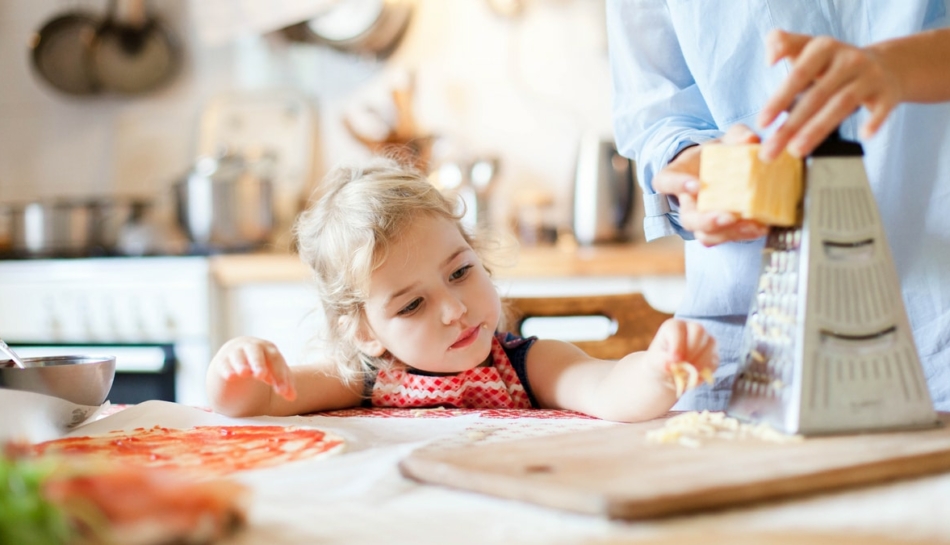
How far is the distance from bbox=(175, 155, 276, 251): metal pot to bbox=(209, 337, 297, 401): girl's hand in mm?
2021

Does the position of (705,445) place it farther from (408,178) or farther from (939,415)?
(408,178)

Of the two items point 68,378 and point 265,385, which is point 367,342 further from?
point 68,378

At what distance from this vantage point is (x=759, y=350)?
901mm

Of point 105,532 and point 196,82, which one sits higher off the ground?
point 196,82

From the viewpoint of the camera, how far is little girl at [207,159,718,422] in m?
1.26

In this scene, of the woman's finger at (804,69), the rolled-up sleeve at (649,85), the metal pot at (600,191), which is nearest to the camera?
the woman's finger at (804,69)

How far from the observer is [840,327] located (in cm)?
83

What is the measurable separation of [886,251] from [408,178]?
0.76 m

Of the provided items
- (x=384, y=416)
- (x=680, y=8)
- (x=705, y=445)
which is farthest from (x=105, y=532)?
(x=680, y=8)

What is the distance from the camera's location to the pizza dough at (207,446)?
0.82m

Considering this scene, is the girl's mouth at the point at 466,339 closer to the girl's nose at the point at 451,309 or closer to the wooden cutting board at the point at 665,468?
the girl's nose at the point at 451,309

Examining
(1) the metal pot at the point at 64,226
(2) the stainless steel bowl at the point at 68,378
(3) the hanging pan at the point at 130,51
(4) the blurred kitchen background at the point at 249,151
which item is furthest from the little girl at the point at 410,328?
(3) the hanging pan at the point at 130,51

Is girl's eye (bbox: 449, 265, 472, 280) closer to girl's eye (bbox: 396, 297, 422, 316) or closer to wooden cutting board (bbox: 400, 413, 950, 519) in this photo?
girl's eye (bbox: 396, 297, 422, 316)

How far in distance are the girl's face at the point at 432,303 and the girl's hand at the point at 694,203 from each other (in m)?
0.34
